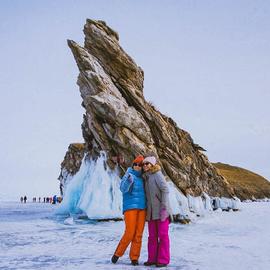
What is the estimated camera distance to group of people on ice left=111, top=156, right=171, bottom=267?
901 cm

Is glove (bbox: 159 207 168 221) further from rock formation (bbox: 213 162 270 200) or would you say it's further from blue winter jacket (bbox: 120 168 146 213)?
rock formation (bbox: 213 162 270 200)

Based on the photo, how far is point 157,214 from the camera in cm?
909

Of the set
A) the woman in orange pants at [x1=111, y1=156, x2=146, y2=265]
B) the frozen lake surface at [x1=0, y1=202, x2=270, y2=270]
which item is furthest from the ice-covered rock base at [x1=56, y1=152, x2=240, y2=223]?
the woman in orange pants at [x1=111, y1=156, x2=146, y2=265]

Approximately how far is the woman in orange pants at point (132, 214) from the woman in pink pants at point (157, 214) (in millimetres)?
197

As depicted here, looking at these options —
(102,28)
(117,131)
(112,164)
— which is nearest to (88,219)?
(112,164)

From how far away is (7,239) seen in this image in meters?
13.9

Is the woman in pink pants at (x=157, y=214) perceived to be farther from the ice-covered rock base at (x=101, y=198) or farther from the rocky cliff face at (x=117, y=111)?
the rocky cliff face at (x=117, y=111)

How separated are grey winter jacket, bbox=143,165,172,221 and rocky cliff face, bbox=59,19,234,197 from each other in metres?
15.4

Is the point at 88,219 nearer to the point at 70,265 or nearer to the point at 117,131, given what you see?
the point at 117,131

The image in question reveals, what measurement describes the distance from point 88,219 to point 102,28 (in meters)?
15.5

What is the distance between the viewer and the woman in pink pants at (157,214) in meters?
8.94

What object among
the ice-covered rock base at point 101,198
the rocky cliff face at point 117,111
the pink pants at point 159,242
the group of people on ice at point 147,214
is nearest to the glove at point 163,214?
the group of people on ice at point 147,214

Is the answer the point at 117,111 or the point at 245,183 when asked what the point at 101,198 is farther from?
the point at 245,183

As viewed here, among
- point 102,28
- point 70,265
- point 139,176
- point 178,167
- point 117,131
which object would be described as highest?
point 102,28
